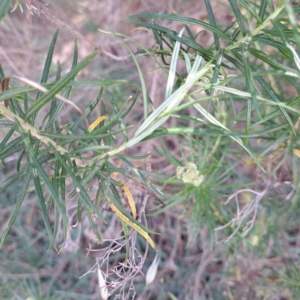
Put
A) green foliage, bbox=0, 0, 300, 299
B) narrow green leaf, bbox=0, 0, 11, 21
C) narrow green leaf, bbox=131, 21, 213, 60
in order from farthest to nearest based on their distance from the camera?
narrow green leaf, bbox=131, 21, 213, 60
green foliage, bbox=0, 0, 300, 299
narrow green leaf, bbox=0, 0, 11, 21

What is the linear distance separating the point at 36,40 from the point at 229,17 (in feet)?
4.27

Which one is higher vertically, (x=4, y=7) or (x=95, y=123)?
(x=4, y=7)

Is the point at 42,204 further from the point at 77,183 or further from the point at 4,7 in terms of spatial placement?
the point at 4,7

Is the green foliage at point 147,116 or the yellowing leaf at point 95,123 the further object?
the yellowing leaf at point 95,123

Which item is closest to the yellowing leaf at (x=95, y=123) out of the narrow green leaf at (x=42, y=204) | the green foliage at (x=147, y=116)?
the green foliage at (x=147, y=116)

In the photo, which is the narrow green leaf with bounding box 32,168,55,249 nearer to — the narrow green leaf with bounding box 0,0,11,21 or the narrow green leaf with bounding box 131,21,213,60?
the narrow green leaf with bounding box 0,0,11,21

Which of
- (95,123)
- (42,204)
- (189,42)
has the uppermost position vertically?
(189,42)

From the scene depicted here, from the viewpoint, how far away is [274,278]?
5.24ft

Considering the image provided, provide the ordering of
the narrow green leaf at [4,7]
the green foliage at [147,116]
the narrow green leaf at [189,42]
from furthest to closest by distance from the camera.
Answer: the narrow green leaf at [189,42] → the green foliage at [147,116] → the narrow green leaf at [4,7]

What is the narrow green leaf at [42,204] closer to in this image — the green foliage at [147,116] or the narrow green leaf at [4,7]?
the green foliage at [147,116]

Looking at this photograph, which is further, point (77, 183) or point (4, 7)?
point (77, 183)

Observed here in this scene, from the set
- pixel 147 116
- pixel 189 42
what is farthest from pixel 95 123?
pixel 189 42

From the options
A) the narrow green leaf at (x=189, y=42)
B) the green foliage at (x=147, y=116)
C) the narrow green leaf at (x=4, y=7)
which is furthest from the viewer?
the narrow green leaf at (x=189, y=42)

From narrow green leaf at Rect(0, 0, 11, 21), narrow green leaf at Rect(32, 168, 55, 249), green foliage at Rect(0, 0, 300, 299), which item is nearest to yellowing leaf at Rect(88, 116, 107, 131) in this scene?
green foliage at Rect(0, 0, 300, 299)
